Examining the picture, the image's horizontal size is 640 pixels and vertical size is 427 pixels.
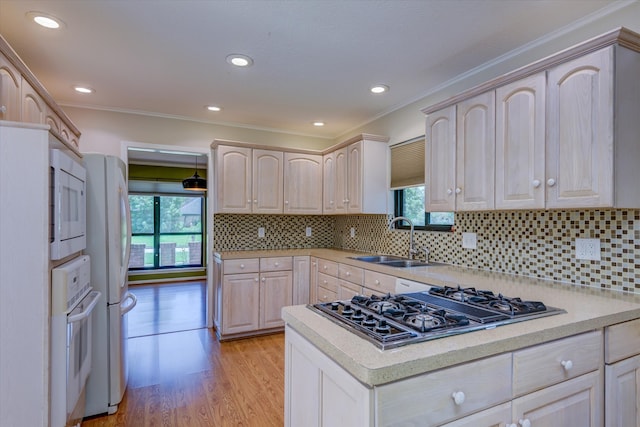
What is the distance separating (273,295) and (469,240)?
2075mm

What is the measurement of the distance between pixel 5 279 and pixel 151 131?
273cm

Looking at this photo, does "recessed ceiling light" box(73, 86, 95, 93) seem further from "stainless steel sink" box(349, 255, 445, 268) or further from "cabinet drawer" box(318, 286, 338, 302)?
"stainless steel sink" box(349, 255, 445, 268)

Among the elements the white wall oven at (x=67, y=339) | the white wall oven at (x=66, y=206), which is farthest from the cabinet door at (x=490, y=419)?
the white wall oven at (x=66, y=206)

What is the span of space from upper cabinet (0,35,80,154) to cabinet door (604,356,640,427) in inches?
103

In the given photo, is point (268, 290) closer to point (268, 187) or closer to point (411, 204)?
point (268, 187)

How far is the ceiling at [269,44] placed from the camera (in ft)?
6.19

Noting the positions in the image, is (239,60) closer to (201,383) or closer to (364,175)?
(364,175)

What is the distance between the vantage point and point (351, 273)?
10.1ft

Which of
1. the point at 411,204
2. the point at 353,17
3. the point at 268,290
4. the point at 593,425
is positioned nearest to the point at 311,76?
the point at 353,17

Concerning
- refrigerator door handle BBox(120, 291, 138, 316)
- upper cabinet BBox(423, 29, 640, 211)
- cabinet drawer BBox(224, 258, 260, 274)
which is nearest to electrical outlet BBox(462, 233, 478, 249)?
upper cabinet BBox(423, 29, 640, 211)

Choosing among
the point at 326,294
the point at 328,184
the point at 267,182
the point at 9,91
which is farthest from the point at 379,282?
the point at 9,91

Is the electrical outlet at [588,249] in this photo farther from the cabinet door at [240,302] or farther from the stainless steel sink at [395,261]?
the cabinet door at [240,302]

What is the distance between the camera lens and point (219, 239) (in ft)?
13.2

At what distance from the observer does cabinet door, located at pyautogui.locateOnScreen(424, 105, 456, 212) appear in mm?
2363
